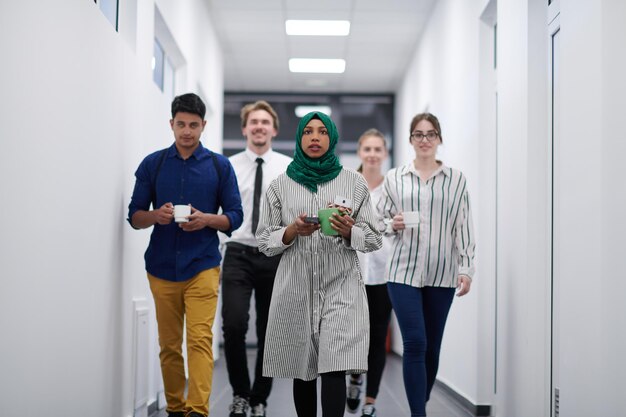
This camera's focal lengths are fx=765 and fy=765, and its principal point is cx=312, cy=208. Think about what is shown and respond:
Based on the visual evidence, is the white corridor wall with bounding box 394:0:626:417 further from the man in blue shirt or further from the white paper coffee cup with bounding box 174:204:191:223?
the white paper coffee cup with bounding box 174:204:191:223

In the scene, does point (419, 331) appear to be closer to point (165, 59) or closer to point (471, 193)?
point (471, 193)

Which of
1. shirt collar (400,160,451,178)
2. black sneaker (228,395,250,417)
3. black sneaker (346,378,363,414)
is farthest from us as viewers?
black sneaker (346,378,363,414)

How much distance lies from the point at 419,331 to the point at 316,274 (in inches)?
32.1

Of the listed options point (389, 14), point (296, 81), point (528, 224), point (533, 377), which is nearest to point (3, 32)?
point (528, 224)

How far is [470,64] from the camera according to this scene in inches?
205

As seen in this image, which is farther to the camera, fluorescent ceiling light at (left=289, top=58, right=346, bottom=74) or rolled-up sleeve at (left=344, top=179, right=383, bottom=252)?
fluorescent ceiling light at (left=289, top=58, right=346, bottom=74)

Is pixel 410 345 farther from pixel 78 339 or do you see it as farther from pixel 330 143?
pixel 78 339

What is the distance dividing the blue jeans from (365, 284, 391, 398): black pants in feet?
1.89

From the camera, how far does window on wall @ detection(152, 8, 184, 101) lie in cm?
522

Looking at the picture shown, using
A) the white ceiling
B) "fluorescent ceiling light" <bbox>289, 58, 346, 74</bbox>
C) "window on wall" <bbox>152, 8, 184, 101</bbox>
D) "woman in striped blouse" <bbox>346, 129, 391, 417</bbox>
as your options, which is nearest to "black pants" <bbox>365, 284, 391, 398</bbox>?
"woman in striped blouse" <bbox>346, 129, 391, 417</bbox>

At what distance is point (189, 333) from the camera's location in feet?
11.6

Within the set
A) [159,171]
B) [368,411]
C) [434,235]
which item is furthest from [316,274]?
[368,411]

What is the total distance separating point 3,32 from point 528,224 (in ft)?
8.12

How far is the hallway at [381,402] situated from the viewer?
4.57 metres
